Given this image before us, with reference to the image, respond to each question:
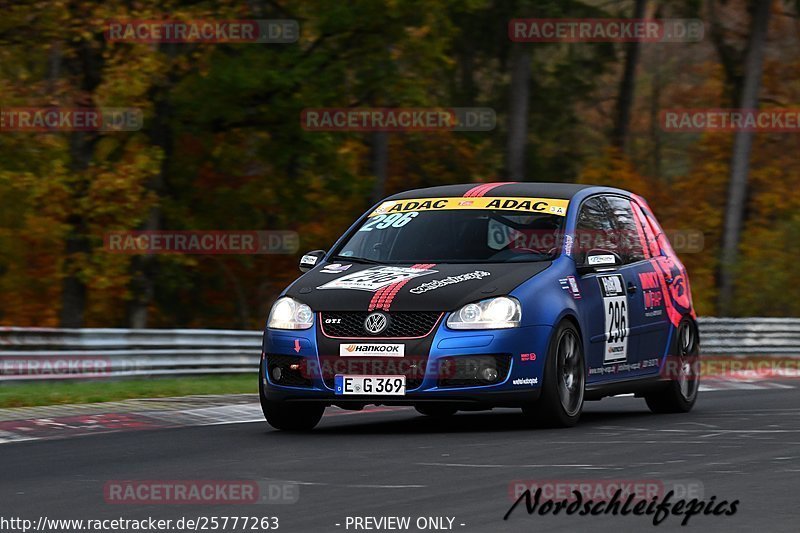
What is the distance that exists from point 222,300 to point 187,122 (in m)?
12.1

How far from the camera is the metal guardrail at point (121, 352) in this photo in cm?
1847

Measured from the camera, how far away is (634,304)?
1248 centimetres

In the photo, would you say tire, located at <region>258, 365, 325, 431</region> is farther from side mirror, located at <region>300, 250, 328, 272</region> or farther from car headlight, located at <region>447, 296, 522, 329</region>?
car headlight, located at <region>447, 296, 522, 329</region>

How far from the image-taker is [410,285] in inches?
425

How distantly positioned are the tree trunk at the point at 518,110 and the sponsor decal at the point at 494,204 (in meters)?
26.0

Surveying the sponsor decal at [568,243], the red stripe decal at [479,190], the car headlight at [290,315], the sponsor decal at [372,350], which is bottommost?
the sponsor decal at [372,350]

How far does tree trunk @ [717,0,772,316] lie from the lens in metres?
41.1

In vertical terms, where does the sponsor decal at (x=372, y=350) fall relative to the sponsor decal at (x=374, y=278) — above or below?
below

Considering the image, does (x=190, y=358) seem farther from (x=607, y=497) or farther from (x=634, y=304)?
(x=607, y=497)

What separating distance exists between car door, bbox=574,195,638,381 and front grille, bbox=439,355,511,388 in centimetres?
107

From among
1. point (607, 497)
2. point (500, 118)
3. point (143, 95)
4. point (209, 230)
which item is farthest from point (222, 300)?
point (607, 497)

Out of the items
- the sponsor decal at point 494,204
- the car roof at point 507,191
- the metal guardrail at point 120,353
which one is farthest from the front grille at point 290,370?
the metal guardrail at point 120,353

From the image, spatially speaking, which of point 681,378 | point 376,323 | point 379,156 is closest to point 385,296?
point 376,323

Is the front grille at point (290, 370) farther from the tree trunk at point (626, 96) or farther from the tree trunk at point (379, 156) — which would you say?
the tree trunk at point (626, 96)
